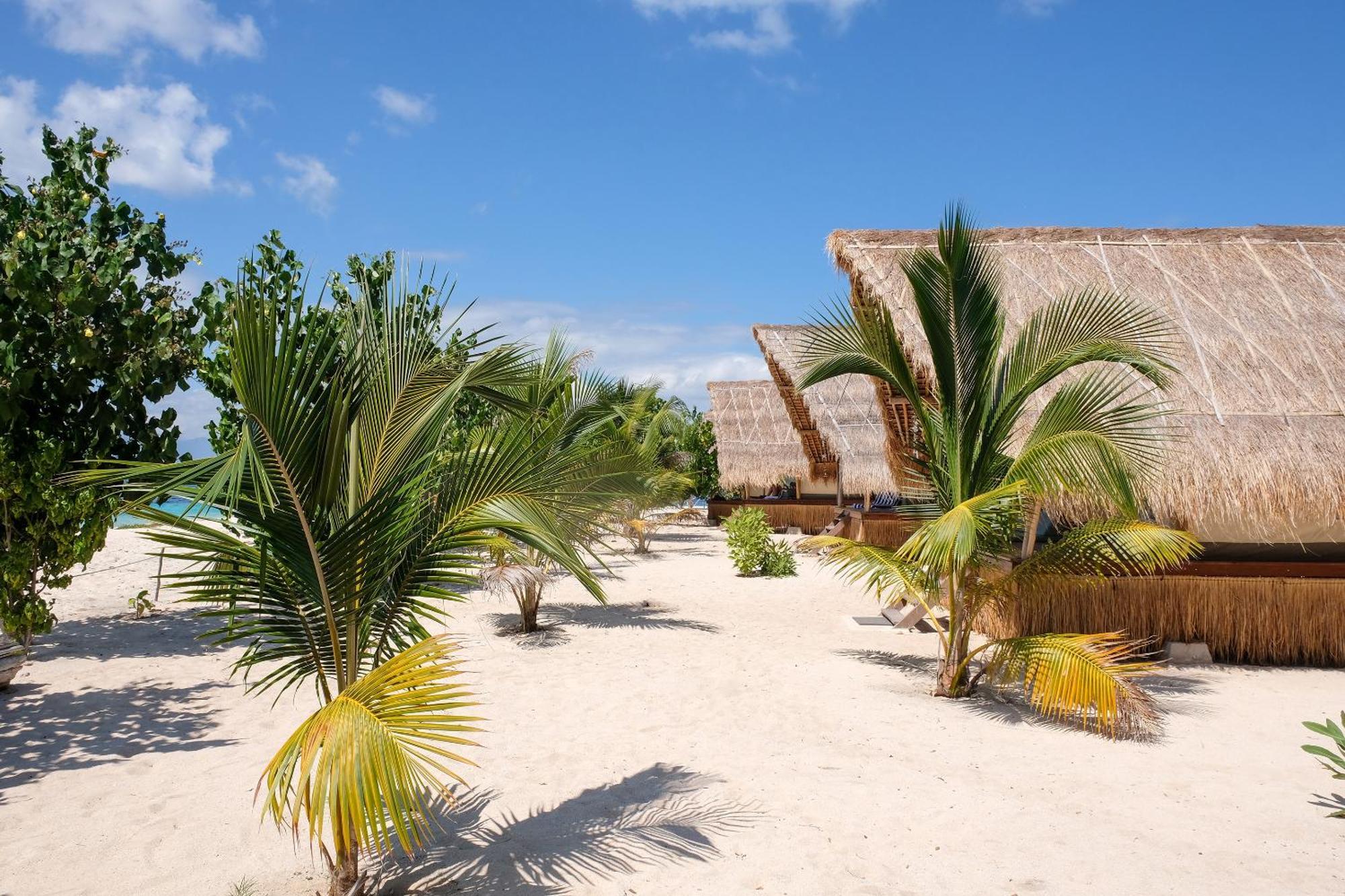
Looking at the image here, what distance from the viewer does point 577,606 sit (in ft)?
34.4

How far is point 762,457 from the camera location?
2148 centimetres

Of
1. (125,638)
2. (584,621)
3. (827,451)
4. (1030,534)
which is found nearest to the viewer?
(1030,534)

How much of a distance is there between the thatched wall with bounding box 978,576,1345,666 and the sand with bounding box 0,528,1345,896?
277 millimetres

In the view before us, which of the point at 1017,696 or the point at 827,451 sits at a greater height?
the point at 827,451

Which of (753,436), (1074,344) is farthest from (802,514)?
(1074,344)

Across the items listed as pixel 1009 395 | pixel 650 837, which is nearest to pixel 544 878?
pixel 650 837

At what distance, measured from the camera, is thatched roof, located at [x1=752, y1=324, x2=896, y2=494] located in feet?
52.2

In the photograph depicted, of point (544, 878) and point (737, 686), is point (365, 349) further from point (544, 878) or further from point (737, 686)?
point (737, 686)

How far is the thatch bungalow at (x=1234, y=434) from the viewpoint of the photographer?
7.04 m

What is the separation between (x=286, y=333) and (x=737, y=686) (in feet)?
15.6

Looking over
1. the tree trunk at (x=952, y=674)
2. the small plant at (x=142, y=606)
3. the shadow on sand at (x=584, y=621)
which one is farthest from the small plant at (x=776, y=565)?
the small plant at (x=142, y=606)

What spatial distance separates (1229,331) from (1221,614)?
2749 millimetres

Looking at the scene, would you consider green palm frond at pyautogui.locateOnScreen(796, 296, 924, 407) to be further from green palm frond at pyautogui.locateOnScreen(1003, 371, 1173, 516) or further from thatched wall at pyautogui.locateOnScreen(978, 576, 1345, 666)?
thatched wall at pyautogui.locateOnScreen(978, 576, 1345, 666)

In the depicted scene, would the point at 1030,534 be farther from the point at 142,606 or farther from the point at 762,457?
the point at 762,457
